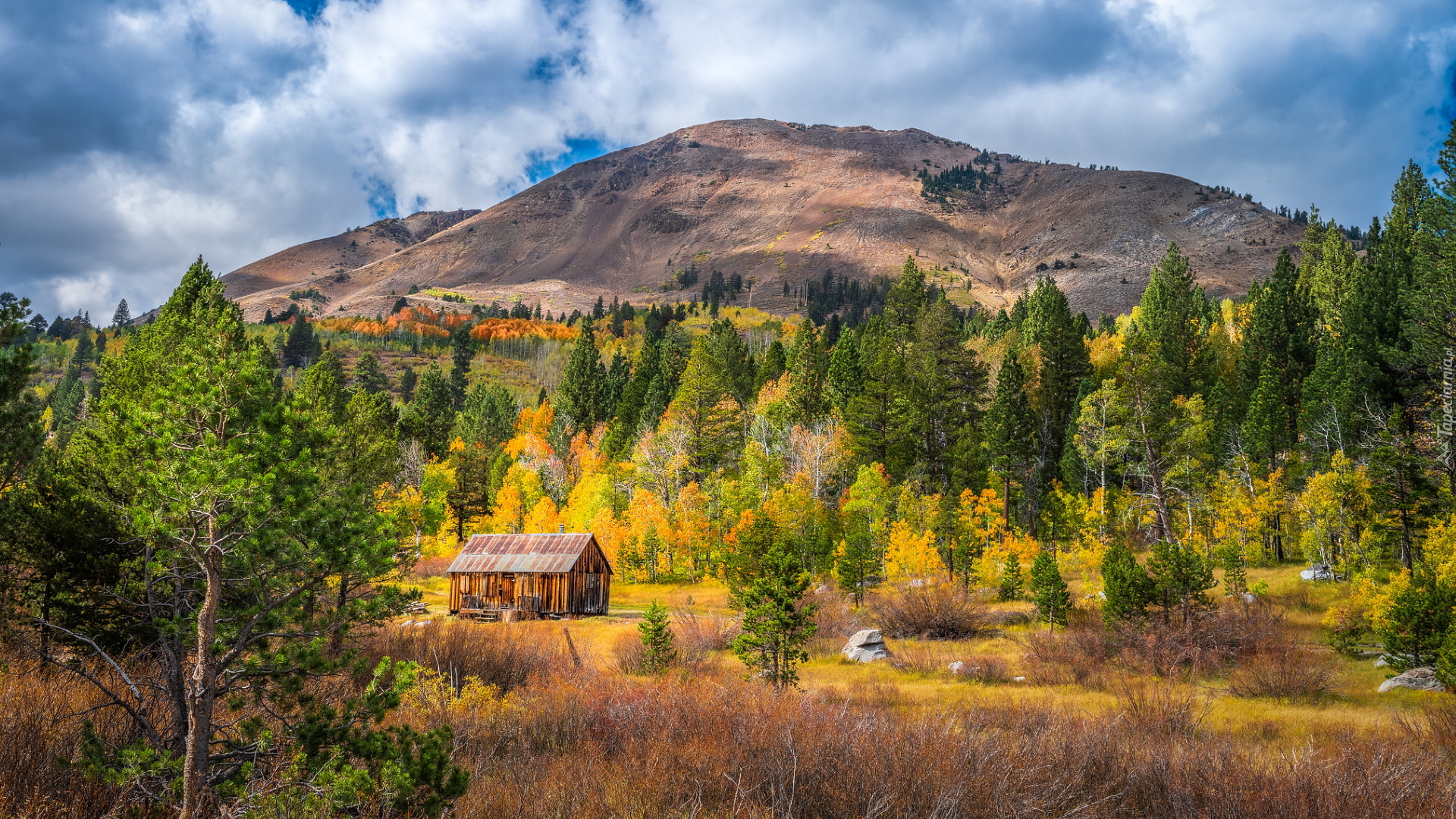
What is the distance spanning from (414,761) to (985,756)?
750 centimetres

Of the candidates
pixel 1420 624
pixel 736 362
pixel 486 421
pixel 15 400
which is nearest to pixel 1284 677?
pixel 1420 624

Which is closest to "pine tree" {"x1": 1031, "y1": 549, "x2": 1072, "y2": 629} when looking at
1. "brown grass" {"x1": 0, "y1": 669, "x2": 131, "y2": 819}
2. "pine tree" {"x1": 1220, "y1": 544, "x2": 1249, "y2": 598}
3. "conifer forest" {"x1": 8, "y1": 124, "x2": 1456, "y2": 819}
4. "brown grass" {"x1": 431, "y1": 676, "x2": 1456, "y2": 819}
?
"conifer forest" {"x1": 8, "y1": 124, "x2": 1456, "y2": 819}

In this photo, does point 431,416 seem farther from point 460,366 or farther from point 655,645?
point 460,366

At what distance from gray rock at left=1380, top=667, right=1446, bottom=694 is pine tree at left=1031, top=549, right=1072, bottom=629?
32.4ft

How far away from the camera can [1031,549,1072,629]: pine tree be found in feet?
93.1

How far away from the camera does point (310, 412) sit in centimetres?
742

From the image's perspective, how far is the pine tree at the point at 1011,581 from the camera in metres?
32.8

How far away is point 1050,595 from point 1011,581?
16.9 feet

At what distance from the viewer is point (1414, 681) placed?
1953 cm

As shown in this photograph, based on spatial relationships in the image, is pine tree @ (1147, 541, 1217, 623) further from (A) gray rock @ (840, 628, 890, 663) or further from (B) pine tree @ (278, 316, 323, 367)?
(B) pine tree @ (278, 316, 323, 367)

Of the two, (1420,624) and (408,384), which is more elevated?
(408,384)

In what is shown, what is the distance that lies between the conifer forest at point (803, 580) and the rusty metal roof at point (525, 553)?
3597mm

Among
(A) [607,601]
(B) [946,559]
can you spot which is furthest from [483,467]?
(B) [946,559]

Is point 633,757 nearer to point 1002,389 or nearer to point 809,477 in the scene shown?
point 809,477
